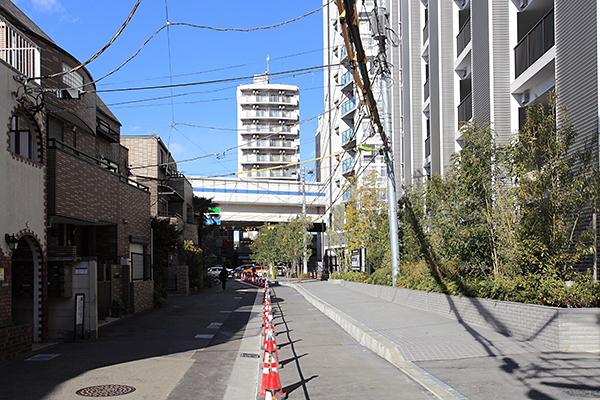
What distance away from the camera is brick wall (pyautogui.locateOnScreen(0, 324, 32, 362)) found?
9.98 meters

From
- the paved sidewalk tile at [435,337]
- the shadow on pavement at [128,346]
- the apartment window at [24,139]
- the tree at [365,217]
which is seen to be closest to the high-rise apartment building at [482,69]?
the tree at [365,217]

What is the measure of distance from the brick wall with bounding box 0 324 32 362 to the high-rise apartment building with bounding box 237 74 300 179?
81885mm

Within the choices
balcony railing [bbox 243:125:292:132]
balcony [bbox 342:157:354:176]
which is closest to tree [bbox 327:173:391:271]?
balcony [bbox 342:157:354:176]

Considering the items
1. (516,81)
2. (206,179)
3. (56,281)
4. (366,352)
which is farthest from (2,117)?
(206,179)

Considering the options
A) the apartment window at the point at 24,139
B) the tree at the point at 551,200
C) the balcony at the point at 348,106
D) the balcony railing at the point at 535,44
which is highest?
the balcony at the point at 348,106

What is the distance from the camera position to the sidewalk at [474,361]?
23.1ft

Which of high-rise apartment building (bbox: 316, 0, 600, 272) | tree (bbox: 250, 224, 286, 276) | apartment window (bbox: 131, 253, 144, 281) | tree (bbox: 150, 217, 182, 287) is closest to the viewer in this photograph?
high-rise apartment building (bbox: 316, 0, 600, 272)

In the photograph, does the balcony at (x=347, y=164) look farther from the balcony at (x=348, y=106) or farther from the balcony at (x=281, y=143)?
the balcony at (x=281, y=143)

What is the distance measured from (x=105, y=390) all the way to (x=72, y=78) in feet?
45.4

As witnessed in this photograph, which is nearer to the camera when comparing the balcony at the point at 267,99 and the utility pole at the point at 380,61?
the utility pole at the point at 380,61

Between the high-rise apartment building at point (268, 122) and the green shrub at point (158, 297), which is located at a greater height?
the high-rise apartment building at point (268, 122)

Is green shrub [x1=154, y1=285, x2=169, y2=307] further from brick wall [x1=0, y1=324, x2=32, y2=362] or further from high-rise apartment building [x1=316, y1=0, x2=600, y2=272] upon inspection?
brick wall [x1=0, y1=324, x2=32, y2=362]

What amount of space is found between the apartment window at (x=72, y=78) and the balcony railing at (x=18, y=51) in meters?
2.79

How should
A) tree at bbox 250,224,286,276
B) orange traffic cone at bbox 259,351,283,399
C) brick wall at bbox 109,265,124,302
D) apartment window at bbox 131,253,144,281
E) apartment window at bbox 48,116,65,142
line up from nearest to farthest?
1. orange traffic cone at bbox 259,351,283,399
2. apartment window at bbox 48,116,65,142
3. brick wall at bbox 109,265,124,302
4. apartment window at bbox 131,253,144,281
5. tree at bbox 250,224,286,276
